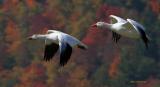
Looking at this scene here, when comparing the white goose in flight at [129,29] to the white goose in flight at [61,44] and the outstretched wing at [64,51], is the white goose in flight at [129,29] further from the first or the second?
the outstretched wing at [64,51]

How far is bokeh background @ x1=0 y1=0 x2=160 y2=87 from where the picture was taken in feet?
196

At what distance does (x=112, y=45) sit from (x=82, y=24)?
2.86 m

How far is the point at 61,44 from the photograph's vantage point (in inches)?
906

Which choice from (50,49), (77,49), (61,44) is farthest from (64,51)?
(77,49)

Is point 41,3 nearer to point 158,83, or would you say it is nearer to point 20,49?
point 20,49

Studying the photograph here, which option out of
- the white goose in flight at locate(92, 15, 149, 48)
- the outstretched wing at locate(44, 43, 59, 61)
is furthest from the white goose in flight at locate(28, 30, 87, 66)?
the white goose in flight at locate(92, 15, 149, 48)

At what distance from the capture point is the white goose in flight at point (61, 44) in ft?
75.2

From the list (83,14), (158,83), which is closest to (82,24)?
(83,14)

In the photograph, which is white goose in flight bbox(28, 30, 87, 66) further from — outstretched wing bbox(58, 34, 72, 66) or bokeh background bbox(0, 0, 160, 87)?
bokeh background bbox(0, 0, 160, 87)

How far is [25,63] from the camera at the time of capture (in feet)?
222

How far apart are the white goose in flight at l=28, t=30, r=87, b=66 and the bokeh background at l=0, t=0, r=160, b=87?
3038 centimetres

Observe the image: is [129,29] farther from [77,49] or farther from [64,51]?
[77,49]

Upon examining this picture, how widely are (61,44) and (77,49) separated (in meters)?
38.3

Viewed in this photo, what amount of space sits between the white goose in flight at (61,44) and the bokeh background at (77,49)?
30.4 meters
